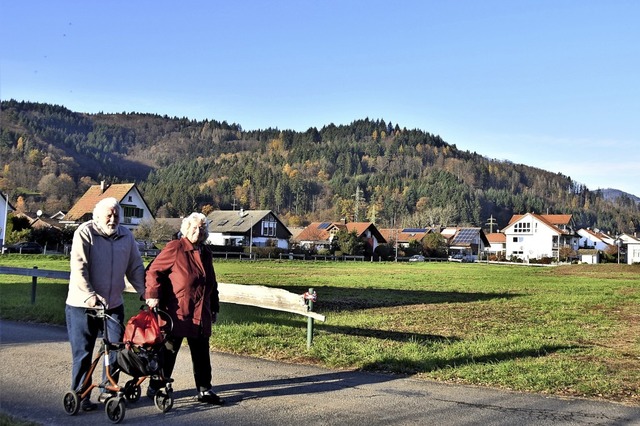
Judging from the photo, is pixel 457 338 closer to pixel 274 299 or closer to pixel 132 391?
pixel 274 299

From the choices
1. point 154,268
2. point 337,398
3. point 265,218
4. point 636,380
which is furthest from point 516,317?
point 265,218

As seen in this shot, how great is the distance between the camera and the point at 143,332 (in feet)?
19.1

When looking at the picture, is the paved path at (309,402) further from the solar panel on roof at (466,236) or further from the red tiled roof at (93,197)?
the solar panel on roof at (466,236)

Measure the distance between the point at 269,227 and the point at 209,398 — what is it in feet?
294

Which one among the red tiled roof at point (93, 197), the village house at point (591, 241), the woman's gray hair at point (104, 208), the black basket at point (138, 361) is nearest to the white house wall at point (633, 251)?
the village house at point (591, 241)

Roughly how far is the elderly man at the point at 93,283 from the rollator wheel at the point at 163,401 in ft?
1.79

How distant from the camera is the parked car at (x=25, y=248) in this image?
5284cm

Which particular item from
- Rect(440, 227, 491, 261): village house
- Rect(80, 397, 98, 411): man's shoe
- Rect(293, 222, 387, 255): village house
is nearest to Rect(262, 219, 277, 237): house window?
Rect(293, 222, 387, 255): village house

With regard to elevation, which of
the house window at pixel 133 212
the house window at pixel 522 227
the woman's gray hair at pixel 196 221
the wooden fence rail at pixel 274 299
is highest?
the house window at pixel 522 227

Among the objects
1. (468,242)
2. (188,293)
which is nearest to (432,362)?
(188,293)

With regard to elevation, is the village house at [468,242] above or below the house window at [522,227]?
below

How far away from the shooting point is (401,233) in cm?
12256

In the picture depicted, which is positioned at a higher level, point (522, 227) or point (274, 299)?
point (522, 227)

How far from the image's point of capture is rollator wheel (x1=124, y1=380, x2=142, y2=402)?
6.01 metres
